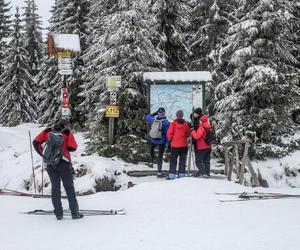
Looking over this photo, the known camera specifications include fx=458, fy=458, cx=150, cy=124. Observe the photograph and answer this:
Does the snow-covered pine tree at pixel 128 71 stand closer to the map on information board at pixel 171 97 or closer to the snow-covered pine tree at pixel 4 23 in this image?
the map on information board at pixel 171 97

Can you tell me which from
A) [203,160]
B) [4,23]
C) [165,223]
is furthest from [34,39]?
[165,223]

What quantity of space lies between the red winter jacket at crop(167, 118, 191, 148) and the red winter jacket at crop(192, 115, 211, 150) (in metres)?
0.28

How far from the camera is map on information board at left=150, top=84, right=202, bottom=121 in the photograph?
1528 centimetres

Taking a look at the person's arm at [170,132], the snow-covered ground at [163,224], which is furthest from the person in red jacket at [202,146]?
the snow-covered ground at [163,224]

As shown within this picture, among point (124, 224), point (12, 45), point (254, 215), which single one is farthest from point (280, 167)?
point (12, 45)

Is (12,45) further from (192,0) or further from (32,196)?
(32,196)

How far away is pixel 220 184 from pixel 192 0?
1521 cm

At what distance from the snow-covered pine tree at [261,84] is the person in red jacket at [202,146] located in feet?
14.3

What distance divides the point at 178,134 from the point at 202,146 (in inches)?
29.3

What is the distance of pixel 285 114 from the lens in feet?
55.0

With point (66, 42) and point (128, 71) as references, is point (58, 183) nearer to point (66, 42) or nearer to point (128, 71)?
point (66, 42)

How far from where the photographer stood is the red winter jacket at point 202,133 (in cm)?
1212

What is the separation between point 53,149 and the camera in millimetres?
8180

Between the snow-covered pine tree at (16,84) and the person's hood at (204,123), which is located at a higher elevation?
the snow-covered pine tree at (16,84)
